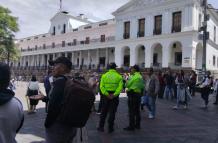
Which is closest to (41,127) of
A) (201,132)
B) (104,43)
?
(201,132)

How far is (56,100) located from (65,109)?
0.50 ft

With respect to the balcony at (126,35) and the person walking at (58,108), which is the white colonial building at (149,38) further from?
the person walking at (58,108)

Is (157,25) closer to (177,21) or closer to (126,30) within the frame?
(177,21)

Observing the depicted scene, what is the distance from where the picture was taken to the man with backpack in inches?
138

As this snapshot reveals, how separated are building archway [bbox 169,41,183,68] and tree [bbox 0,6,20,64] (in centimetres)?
2057

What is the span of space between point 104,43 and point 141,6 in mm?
8592

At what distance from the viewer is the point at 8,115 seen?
2.72 m

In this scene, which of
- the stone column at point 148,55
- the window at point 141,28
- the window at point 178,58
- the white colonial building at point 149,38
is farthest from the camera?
the window at point 141,28

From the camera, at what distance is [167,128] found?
884 cm

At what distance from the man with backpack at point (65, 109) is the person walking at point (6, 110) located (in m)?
0.80

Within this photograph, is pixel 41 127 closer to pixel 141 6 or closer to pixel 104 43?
pixel 141 6

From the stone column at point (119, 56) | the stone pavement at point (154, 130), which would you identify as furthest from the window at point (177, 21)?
the stone pavement at point (154, 130)

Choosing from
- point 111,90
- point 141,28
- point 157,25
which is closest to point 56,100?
point 111,90

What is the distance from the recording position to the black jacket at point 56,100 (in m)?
3.58
